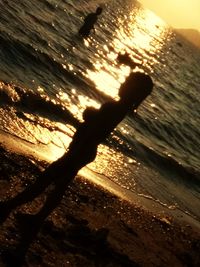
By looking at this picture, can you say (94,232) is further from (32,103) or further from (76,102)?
(76,102)

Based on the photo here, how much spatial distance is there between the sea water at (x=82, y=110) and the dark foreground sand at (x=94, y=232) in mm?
2139

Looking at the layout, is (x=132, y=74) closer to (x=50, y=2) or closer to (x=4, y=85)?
(x=4, y=85)

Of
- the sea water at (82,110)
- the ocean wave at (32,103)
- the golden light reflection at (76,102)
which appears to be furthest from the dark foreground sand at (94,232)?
the golden light reflection at (76,102)

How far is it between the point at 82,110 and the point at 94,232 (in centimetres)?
1133

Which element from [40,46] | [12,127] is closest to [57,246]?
[12,127]

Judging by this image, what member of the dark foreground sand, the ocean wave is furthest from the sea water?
the dark foreground sand

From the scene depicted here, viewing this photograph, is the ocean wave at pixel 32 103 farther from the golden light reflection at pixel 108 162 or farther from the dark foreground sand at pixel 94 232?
the dark foreground sand at pixel 94 232

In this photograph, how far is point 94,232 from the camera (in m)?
8.73

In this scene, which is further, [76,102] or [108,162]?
[76,102]

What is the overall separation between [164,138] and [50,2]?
94.9 ft

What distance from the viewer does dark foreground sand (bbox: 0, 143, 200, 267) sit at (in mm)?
7418

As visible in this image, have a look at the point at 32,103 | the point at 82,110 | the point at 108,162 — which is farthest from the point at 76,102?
the point at 108,162

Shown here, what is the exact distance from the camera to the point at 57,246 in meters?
7.57

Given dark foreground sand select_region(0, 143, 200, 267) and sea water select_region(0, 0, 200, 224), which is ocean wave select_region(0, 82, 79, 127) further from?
dark foreground sand select_region(0, 143, 200, 267)
